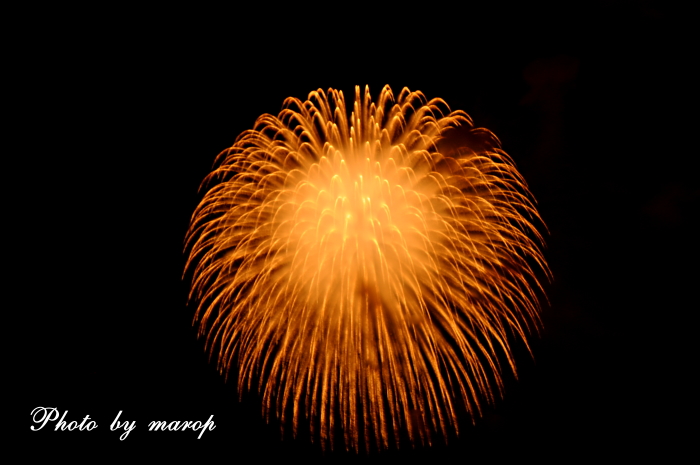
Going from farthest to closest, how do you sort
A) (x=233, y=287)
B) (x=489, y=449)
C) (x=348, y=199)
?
1. (x=489, y=449)
2. (x=233, y=287)
3. (x=348, y=199)

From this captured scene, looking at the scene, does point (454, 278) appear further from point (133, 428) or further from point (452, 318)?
point (133, 428)

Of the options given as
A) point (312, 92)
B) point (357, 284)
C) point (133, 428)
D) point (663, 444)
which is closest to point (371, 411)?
point (357, 284)

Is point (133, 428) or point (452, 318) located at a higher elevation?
point (133, 428)

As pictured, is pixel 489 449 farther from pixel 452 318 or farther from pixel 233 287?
pixel 233 287

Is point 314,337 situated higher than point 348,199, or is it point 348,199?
point 348,199

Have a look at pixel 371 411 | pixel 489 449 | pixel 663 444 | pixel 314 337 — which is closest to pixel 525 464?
pixel 489 449

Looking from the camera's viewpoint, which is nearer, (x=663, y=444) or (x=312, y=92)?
(x=312, y=92)

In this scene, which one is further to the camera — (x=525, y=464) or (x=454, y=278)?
(x=525, y=464)

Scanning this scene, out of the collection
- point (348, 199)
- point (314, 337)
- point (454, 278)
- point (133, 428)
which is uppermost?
point (133, 428)

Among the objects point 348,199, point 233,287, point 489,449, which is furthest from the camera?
point 489,449
